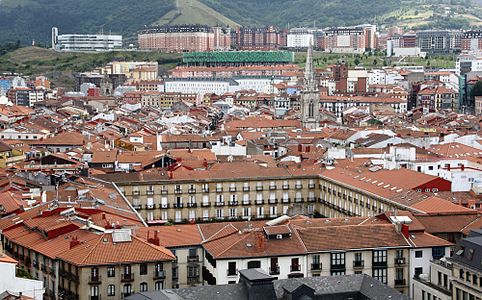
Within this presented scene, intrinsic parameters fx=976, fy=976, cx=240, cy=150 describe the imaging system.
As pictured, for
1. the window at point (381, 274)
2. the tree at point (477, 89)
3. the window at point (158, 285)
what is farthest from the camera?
the tree at point (477, 89)

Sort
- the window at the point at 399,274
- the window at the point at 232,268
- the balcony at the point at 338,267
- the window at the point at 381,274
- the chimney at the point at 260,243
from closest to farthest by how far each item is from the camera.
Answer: the window at the point at 232,268, the chimney at the point at 260,243, the balcony at the point at 338,267, the window at the point at 381,274, the window at the point at 399,274

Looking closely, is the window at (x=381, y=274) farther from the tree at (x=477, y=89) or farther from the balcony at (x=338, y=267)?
the tree at (x=477, y=89)

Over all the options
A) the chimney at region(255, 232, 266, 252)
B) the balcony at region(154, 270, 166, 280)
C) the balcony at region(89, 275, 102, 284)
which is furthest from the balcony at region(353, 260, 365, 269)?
the balcony at region(89, 275, 102, 284)

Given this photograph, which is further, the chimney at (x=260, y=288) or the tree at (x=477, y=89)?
the tree at (x=477, y=89)

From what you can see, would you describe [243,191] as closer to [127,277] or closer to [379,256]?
[379,256]

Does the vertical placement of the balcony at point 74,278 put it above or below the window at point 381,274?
above

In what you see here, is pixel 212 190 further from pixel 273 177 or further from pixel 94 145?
pixel 94 145

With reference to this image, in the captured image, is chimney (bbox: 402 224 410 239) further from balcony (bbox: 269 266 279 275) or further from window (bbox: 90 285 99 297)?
window (bbox: 90 285 99 297)

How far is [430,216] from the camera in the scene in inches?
1896

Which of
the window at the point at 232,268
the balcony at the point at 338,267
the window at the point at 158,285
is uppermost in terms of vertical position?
the window at the point at 232,268

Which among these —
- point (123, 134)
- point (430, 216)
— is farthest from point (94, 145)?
point (430, 216)

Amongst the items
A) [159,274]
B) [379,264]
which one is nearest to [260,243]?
[159,274]

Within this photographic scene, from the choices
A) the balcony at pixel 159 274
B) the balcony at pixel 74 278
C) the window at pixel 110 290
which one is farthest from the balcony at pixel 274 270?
the balcony at pixel 74 278

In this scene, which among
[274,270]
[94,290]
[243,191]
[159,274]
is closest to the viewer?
[94,290]
